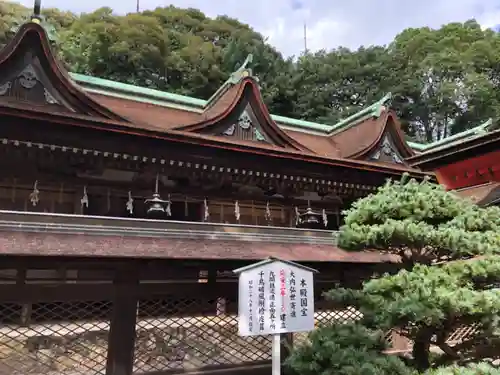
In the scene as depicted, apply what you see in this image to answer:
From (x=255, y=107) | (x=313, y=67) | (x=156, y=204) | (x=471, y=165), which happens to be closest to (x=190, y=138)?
(x=156, y=204)

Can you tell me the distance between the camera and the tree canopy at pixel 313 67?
100 ft

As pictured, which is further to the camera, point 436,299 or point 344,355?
point 344,355

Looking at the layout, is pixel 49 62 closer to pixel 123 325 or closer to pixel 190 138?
pixel 190 138

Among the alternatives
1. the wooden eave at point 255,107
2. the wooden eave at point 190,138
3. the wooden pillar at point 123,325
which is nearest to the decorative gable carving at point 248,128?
the wooden eave at point 255,107

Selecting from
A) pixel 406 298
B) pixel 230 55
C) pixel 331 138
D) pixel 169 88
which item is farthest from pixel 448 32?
pixel 406 298

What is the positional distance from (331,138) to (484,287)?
33.1 feet

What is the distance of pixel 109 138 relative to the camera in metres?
6.80

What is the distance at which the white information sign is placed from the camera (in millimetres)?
4895

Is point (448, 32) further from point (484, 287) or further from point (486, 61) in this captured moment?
point (484, 287)

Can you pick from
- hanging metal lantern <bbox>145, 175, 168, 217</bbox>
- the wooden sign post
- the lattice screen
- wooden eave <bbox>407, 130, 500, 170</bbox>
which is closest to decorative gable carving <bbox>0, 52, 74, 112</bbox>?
hanging metal lantern <bbox>145, 175, 168, 217</bbox>

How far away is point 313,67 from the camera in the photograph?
35.8 m

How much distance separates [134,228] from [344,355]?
12.0ft

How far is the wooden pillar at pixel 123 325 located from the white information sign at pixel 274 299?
2.01 metres

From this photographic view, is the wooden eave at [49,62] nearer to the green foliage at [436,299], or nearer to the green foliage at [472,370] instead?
the green foliage at [436,299]
